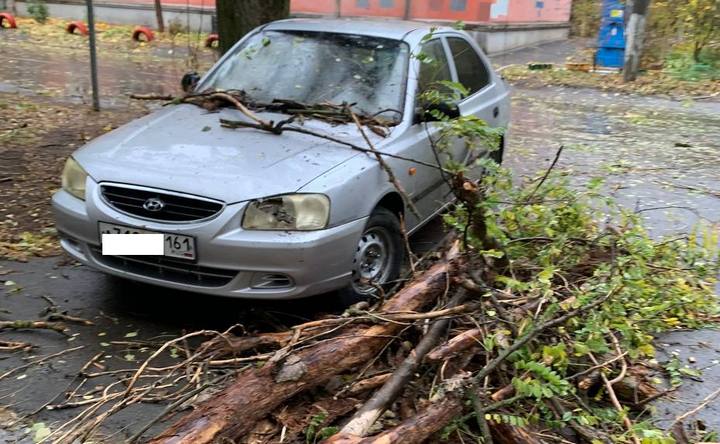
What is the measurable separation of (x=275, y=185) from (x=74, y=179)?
1.32m

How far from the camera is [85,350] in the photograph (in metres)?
3.65

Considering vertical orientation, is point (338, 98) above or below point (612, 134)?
above

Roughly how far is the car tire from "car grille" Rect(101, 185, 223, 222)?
873 millimetres

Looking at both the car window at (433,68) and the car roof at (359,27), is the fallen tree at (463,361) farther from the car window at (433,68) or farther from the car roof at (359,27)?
the car roof at (359,27)

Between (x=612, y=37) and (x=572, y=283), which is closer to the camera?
(x=572, y=283)

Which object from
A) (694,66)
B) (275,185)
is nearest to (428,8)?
(694,66)

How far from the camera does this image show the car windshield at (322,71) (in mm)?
4695

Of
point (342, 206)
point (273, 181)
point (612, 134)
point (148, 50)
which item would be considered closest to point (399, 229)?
point (342, 206)

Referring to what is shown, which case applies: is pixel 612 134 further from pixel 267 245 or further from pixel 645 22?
pixel 267 245

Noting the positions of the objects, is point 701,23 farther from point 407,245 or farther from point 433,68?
point 407,245

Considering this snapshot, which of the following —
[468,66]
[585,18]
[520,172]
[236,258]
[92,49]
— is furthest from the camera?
[585,18]

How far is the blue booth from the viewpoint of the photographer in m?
16.1

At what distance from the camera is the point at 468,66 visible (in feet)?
19.3

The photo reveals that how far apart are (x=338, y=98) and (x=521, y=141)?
528cm
